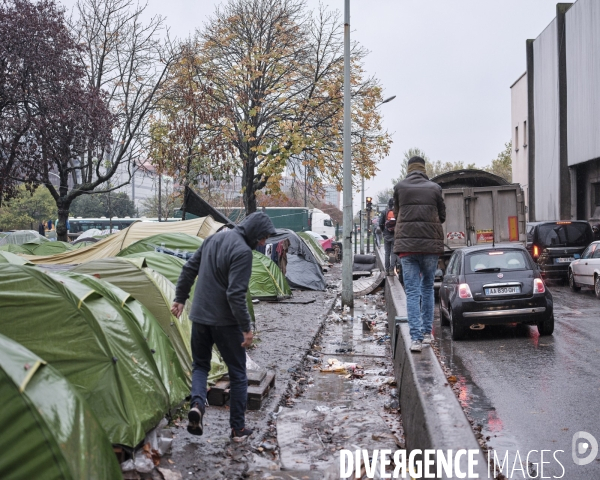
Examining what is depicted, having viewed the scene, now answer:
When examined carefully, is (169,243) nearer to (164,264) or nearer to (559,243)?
(164,264)

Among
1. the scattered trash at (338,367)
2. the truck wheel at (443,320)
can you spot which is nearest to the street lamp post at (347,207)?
the truck wheel at (443,320)

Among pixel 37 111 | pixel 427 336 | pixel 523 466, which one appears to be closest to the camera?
pixel 523 466

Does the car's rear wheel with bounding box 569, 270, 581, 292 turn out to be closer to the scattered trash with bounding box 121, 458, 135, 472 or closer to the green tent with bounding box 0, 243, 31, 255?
the green tent with bounding box 0, 243, 31, 255

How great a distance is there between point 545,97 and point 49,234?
126ft

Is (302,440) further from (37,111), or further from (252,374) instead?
(37,111)

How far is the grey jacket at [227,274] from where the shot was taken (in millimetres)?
5527

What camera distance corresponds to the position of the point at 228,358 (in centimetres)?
578

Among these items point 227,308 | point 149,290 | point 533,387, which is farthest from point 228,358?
point 533,387

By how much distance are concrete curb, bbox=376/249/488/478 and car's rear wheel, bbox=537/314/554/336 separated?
4176 millimetres

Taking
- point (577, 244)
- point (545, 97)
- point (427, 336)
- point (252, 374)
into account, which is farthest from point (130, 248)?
point (545, 97)

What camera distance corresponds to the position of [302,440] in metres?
6.01

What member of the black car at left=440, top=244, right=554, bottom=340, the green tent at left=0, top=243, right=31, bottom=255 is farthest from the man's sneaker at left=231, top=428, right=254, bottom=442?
the green tent at left=0, top=243, right=31, bottom=255

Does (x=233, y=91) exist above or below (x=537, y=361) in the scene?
above

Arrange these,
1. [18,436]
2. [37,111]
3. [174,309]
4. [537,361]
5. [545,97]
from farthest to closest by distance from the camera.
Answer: [545,97] < [37,111] < [537,361] < [174,309] < [18,436]
